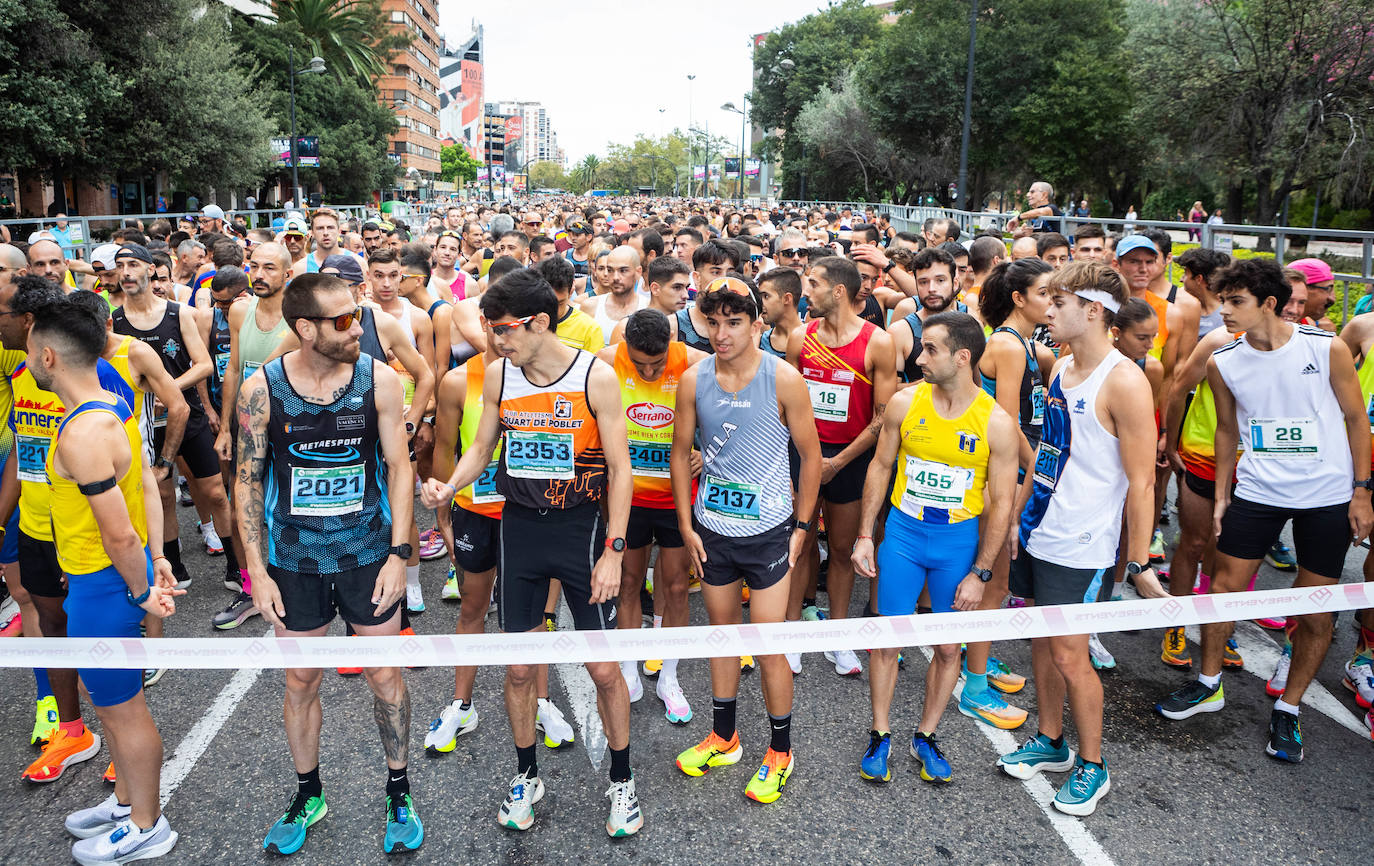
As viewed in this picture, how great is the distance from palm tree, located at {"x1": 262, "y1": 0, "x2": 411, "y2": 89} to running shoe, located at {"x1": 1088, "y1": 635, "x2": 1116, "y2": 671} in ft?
171

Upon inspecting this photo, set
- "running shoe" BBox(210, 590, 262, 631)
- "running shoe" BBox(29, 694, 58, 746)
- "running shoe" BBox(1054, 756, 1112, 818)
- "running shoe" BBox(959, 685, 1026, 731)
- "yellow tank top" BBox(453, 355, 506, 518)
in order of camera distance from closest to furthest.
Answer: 1. "running shoe" BBox(1054, 756, 1112, 818)
2. "yellow tank top" BBox(453, 355, 506, 518)
3. "running shoe" BBox(29, 694, 58, 746)
4. "running shoe" BBox(959, 685, 1026, 731)
5. "running shoe" BBox(210, 590, 262, 631)

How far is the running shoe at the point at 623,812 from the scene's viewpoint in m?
3.53

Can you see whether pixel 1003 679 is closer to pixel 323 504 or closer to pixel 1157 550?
Result: pixel 1157 550

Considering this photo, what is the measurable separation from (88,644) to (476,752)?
164 centimetres

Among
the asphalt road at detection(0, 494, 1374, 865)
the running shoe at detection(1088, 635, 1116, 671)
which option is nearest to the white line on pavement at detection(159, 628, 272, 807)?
the asphalt road at detection(0, 494, 1374, 865)

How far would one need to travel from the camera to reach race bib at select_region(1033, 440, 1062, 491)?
Result: 3.81 m

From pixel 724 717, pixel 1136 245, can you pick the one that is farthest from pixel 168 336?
pixel 1136 245

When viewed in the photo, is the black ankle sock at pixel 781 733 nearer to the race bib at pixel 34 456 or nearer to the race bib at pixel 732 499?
the race bib at pixel 732 499

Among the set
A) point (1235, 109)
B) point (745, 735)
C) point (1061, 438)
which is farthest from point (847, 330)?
point (1235, 109)

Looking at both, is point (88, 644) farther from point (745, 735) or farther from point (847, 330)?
point (847, 330)

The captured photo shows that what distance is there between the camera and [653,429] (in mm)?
4281

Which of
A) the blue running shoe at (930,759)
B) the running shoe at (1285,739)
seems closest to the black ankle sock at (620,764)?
the blue running shoe at (930,759)

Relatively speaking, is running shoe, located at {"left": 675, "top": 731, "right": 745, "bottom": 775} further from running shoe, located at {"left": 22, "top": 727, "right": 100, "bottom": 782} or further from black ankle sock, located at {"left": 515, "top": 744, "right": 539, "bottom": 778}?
running shoe, located at {"left": 22, "top": 727, "right": 100, "bottom": 782}

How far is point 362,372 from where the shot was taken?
3.38 metres
